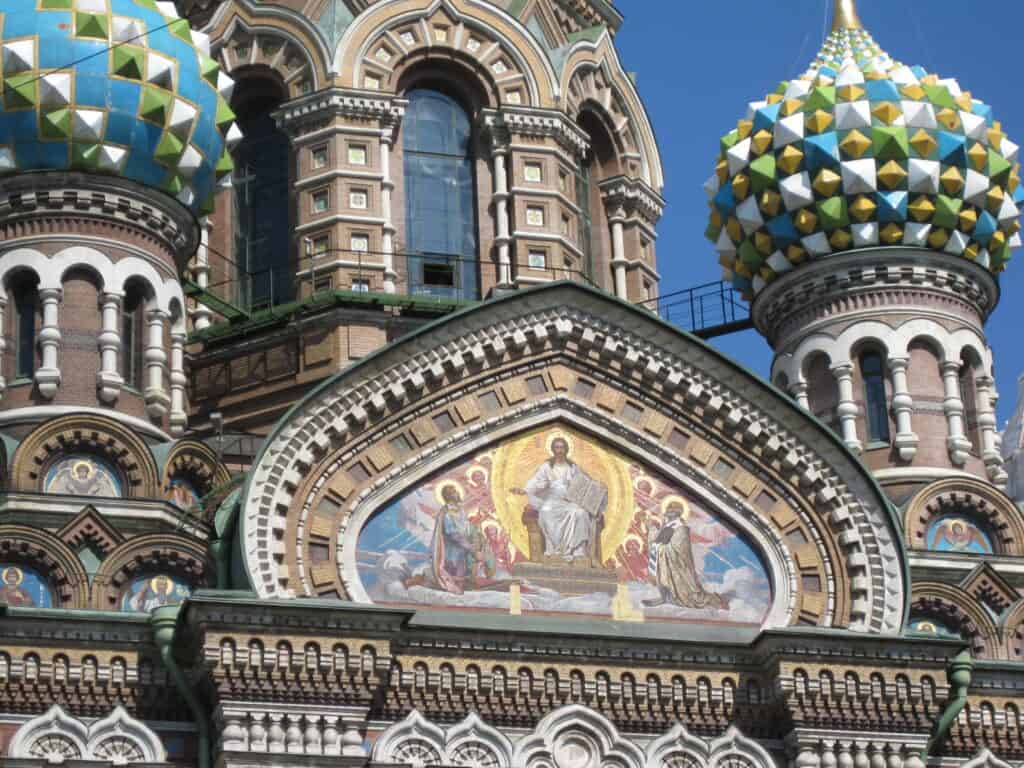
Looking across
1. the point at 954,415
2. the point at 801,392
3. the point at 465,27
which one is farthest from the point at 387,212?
the point at 954,415

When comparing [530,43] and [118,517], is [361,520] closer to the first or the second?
[118,517]

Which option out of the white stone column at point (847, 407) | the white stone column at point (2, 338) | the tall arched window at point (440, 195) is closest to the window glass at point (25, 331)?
the white stone column at point (2, 338)

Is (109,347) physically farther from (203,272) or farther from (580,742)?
(580,742)

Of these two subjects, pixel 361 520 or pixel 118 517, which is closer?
pixel 361 520

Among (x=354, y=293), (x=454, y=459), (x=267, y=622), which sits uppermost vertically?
→ (x=354, y=293)

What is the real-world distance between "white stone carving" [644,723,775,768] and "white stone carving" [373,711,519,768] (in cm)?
102

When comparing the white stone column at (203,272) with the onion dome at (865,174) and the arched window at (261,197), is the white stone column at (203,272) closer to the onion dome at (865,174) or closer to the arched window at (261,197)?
the arched window at (261,197)

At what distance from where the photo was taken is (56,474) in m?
21.2

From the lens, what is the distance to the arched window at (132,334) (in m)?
22.1

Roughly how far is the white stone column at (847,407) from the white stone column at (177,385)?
17.7 feet

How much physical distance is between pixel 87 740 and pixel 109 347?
4.21 meters

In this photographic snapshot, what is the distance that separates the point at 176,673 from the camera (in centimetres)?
1842

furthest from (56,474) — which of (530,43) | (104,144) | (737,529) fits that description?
(530,43)

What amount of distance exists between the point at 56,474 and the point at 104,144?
8.54 ft
